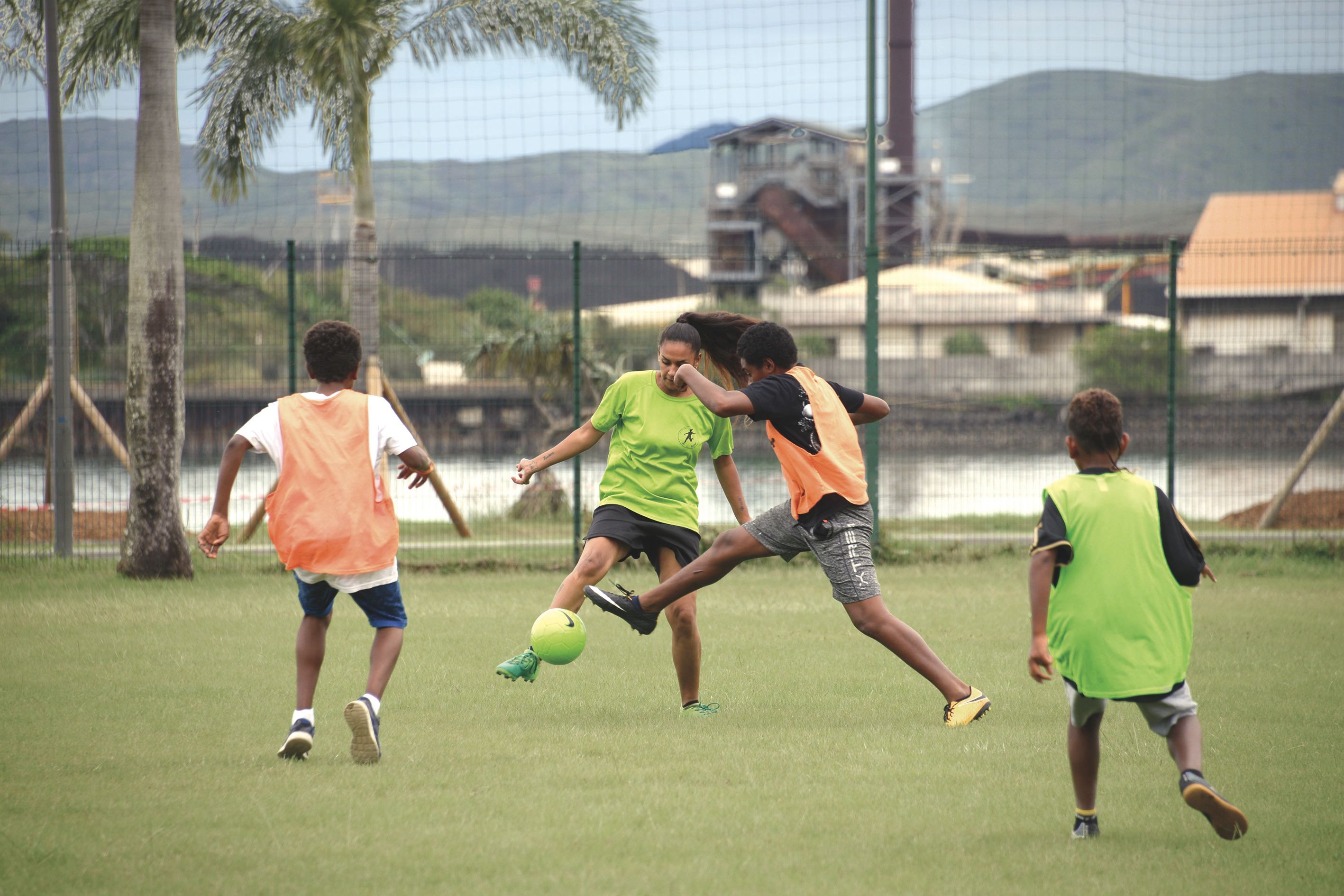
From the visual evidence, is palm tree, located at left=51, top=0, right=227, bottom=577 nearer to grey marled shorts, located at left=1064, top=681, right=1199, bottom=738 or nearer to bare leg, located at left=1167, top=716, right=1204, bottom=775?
grey marled shorts, located at left=1064, top=681, right=1199, bottom=738

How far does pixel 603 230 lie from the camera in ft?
43.8

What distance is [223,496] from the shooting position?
5223mm

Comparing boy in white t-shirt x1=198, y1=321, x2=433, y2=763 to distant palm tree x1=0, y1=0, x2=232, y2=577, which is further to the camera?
distant palm tree x1=0, y1=0, x2=232, y2=577

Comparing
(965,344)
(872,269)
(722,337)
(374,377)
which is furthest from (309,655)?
(965,344)

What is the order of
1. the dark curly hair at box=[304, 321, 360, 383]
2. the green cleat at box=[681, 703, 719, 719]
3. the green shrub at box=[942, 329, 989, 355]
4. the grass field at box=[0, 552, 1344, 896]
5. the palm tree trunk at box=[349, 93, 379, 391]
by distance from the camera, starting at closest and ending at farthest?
1. the grass field at box=[0, 552, 1344, 896]
2. the dark curly hair at box=[304, 321, 360, 383]
3. the green cleat at box=[681, 703, 719, 719]
4. the palm tree trunk at box=[349, 93, 379, 391]
5. the green shrub at box=[942, 329, 989, 355]

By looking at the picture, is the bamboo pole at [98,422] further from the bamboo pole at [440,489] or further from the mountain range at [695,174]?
the bamboo pole at [440,489]

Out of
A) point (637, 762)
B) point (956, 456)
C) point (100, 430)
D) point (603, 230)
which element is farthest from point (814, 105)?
point (637, 762)

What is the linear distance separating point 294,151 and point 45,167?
8.43ft

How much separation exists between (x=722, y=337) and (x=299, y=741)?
114 inches

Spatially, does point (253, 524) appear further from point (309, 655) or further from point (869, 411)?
point (869, 411)

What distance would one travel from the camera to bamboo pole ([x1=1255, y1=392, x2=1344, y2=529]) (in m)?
12.1

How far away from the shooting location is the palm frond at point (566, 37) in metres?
14.1

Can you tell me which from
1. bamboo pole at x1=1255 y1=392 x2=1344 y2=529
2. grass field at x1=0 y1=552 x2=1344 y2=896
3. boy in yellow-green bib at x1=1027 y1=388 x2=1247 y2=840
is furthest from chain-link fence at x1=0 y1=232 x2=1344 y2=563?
boy in yellow-green bib at x1=1027 y1=388 x2=1247 y2=840

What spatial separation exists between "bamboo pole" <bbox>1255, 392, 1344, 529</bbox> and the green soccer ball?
365 inches
